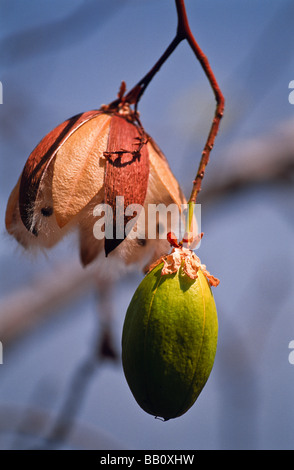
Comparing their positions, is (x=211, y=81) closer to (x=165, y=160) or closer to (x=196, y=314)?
(x=165, y=160)

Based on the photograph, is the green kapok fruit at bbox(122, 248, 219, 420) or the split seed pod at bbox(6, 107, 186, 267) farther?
the split seed pod at bbox(6, 107, 186, 267)

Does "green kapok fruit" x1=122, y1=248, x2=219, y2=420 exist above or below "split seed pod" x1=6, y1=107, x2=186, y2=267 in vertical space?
below

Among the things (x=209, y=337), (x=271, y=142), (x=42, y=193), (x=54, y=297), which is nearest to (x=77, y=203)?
(x=42, y=193)

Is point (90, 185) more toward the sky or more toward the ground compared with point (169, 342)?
more toward the sky

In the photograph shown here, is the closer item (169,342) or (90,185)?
(169,342)
